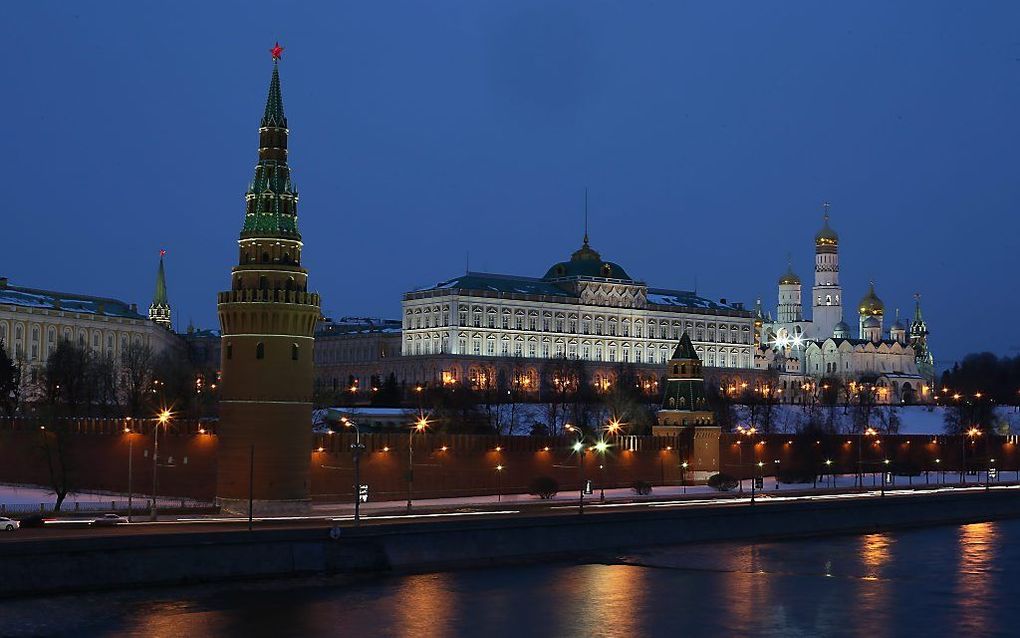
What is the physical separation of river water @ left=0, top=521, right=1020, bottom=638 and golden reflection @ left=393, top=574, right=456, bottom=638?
0.19 ft

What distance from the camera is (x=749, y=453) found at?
115812 millimetres

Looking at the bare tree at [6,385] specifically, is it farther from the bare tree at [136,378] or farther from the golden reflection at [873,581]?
the golden reflection at [873,581]

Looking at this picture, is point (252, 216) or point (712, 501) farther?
point (712, 501)

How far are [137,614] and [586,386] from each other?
399 ft

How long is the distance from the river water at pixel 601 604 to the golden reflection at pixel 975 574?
0.11m

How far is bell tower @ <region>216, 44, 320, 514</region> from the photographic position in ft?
237

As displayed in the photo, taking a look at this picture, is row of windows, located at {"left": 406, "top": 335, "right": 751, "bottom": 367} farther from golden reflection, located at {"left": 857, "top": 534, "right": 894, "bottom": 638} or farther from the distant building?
golden reflection, located at {"left": 857, "top": 534, "right": 894, "bottom": 638}

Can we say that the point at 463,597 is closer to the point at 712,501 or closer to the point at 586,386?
the point at 712,501

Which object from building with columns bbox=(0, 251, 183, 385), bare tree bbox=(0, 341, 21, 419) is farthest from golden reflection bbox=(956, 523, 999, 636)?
building with columns bbox=(0, 251, 183, 385)

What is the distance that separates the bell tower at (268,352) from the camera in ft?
237

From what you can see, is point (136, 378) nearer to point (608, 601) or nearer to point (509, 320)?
point (509, 320)

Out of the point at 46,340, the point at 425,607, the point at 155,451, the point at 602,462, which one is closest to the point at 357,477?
the point at 155,451

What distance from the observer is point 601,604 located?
52.7 metres

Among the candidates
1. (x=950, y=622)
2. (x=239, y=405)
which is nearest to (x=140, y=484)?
(x=239, y=405)
